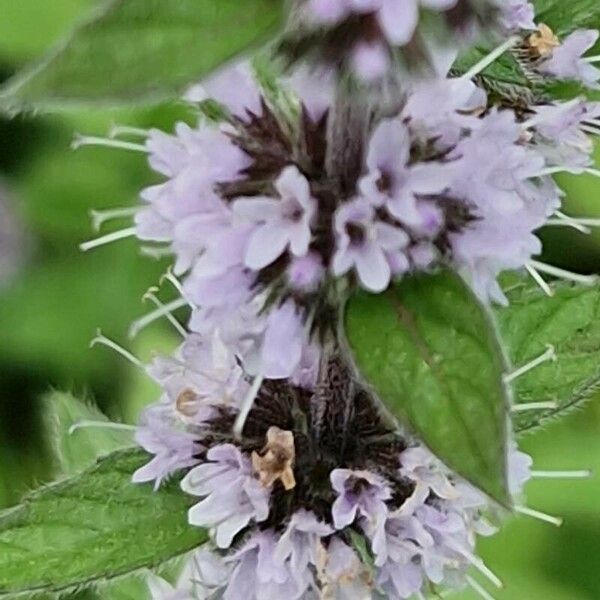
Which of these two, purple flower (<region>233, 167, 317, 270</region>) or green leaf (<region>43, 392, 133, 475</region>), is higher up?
purple flower (<region>233, 167, 317, 270</region>)

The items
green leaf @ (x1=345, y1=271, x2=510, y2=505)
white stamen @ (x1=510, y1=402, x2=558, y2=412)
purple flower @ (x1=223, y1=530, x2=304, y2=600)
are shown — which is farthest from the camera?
white stamen @ (x1=510, y1=402, x2=558, y2=412)

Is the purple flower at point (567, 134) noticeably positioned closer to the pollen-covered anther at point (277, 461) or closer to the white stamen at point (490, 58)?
the white stamen at point (490, 58)

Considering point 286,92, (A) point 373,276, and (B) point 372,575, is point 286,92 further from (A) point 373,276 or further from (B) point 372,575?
(B) point 372,575

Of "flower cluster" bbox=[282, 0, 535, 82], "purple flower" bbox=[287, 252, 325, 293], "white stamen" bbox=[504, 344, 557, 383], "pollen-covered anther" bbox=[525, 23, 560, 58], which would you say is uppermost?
"flower cluster" bbox=[282, 0, 535, 82]

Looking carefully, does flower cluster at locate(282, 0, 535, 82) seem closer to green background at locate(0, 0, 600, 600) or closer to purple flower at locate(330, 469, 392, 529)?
purple flower at locate(330, 469, 392, 529)

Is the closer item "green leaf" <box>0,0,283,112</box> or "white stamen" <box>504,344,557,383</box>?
"green leaf" <box>0,0,283,112</box>

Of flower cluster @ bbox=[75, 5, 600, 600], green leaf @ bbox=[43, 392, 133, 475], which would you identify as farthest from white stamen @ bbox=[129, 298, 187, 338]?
green leaf @ bbox=[43, 392, 133, 475]
